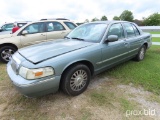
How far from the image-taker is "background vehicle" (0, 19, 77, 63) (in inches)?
220

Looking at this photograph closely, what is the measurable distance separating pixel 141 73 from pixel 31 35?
4.31 metres

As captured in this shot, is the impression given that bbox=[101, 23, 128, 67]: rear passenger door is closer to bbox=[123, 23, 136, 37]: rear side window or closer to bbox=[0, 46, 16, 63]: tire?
bbox=[123, 23, 136, 37]: rear side window

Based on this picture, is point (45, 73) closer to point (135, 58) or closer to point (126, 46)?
point (126, 46)

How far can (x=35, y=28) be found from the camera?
6.19 meters

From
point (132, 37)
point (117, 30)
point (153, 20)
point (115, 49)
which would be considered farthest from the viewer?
point (153, 20)

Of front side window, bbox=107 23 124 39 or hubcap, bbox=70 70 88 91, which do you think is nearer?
hubcap, bbox=70 70 88 91

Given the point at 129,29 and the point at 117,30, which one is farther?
the point at 129,29

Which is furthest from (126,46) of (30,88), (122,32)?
(30,88)

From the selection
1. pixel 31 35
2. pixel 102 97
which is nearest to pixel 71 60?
pixel 102 97

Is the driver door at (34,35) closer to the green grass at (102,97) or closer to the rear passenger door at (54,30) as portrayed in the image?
the rear passenger door at (54,30)

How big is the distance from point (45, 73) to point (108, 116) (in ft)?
4.44

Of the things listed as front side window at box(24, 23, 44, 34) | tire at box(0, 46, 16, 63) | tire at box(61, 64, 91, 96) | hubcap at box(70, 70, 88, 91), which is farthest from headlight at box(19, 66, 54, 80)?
front side window at box(24, 23, 44, 34)

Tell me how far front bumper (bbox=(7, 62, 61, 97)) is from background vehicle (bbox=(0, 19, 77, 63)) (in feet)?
10.5

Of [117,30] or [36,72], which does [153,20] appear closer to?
[117,30]
